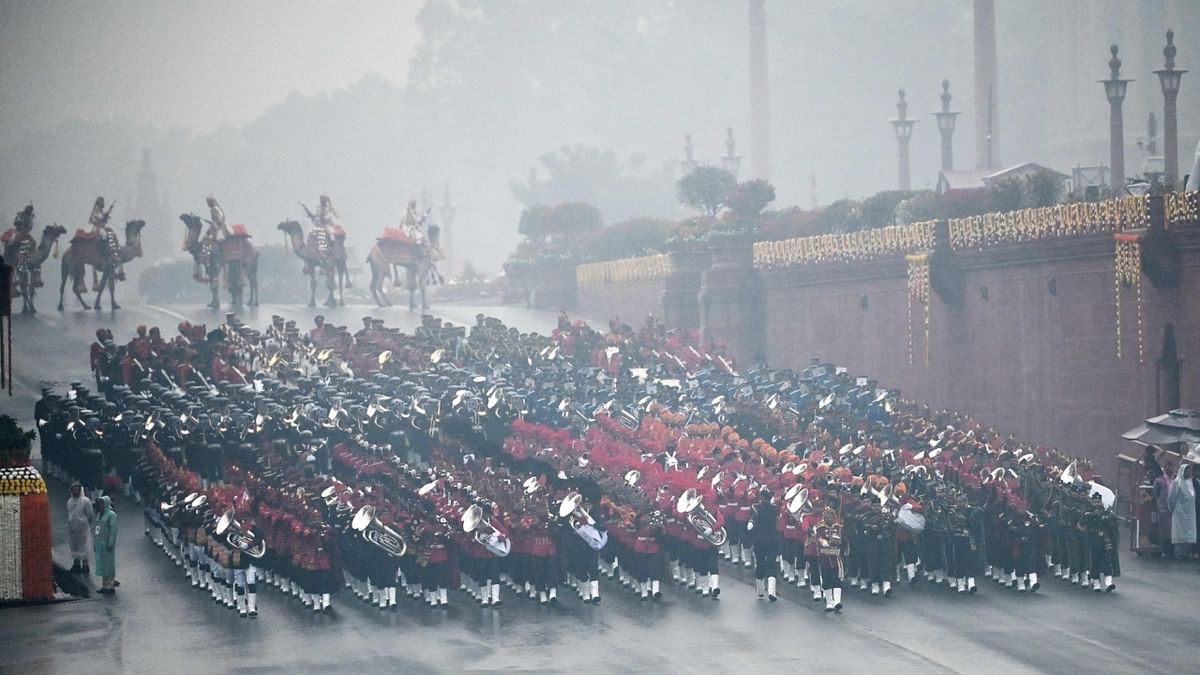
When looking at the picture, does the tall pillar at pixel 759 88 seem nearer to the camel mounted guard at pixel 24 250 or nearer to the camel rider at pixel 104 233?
the camel rider at pixel 104 233

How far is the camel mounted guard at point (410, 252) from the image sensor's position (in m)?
40.6

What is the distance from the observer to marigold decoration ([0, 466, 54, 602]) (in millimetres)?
19031

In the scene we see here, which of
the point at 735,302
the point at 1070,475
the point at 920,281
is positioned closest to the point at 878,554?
the point at 1070,475

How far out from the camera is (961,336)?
29.7 metres

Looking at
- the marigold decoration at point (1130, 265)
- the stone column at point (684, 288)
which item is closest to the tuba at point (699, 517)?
the marigold decoration at point (1130, 265)

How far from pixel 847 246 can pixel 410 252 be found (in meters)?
11.5

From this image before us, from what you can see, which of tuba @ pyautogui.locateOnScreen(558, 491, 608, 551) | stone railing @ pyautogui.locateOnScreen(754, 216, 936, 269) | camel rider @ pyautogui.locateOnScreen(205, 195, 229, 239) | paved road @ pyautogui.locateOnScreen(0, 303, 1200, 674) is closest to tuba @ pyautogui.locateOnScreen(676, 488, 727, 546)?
paved road @ pyautogui.locateOnScreen(0, 303, 1200, 674)

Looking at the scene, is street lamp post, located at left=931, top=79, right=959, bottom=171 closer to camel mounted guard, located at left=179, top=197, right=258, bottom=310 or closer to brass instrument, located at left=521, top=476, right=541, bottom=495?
camel mounted guard, located at left=179, top=197, right=258, bottom=310

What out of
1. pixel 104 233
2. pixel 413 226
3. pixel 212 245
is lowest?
pixel 212 245

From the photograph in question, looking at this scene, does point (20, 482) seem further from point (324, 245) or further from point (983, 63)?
point (983, 63)

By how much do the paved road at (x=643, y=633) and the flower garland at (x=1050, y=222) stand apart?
19.4 feet

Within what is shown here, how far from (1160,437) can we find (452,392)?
9734 mm

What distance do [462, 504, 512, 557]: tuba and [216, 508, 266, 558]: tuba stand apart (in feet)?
6.84

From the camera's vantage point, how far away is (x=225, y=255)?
38094 mm
